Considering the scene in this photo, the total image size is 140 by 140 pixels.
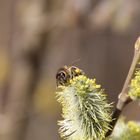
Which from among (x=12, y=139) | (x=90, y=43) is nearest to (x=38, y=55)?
(x=12, y=139)

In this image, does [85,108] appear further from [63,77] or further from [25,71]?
[25,71]

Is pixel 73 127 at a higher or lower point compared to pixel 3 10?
lower

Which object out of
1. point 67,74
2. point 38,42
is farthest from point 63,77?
point 38,42

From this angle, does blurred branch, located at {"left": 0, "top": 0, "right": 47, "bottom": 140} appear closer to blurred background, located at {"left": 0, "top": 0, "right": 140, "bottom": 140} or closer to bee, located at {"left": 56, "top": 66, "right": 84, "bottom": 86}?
blurred background, located at {"left": 0, "top": 0, "right": 140, "bottom": 140}

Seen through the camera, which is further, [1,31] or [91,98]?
[1,31]

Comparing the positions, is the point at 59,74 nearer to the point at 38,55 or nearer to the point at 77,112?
the point at 77,112

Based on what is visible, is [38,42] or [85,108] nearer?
[85,108]

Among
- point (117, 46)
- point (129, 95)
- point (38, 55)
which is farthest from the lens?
point (117, 46)

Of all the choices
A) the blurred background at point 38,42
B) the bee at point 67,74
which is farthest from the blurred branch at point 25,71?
the bee at point 67,74

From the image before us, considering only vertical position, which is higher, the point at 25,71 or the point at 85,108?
the point at 25,71

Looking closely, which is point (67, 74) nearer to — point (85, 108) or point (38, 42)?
point (85, 108)

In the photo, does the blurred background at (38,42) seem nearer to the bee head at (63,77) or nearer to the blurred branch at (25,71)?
the blurred branch at (25,71)
